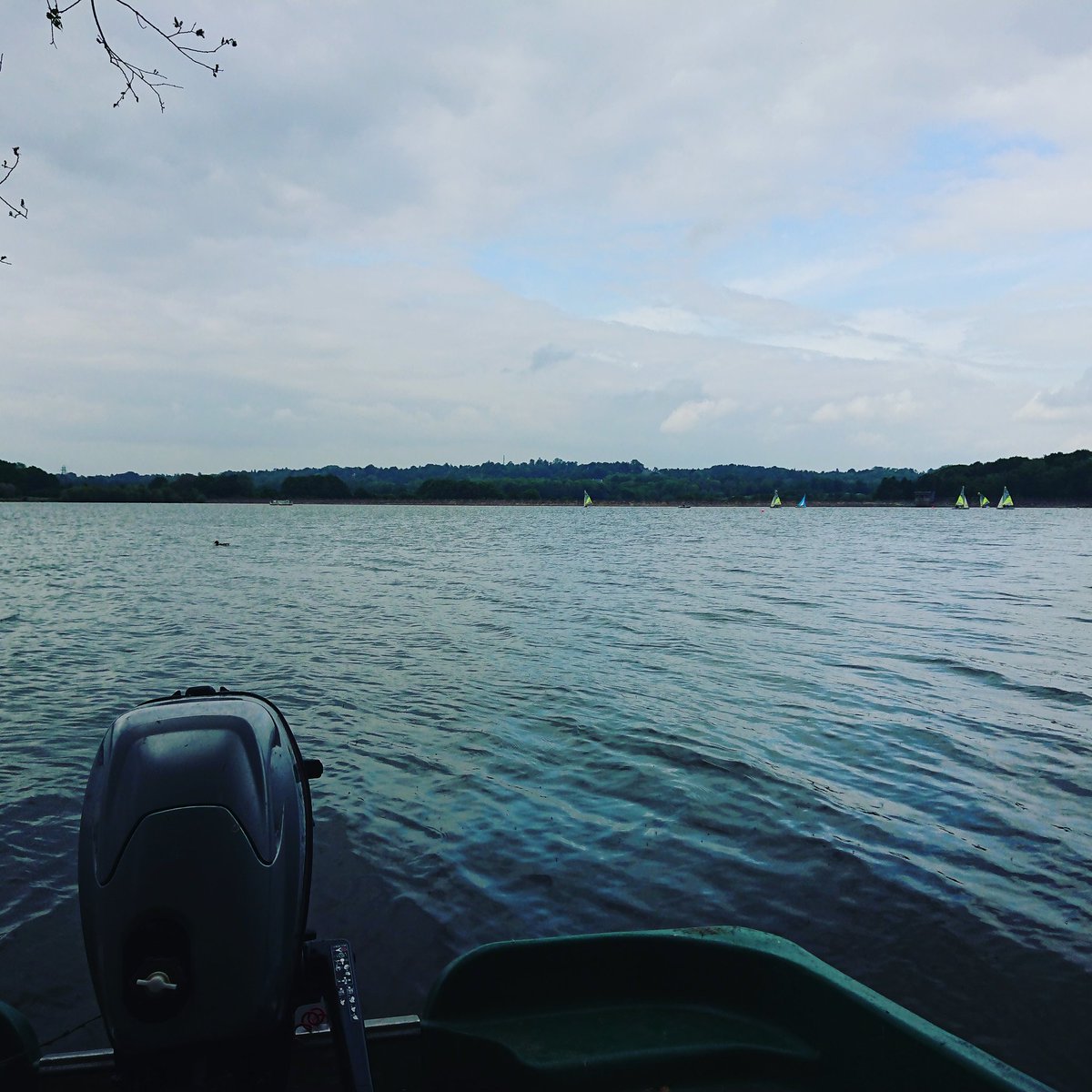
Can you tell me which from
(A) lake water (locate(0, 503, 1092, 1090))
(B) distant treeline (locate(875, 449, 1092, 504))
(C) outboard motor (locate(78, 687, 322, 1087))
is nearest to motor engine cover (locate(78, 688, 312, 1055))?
(C) outboard motor (locate(78, 687, 322, 1087))

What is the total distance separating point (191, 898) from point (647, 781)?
6.41 m

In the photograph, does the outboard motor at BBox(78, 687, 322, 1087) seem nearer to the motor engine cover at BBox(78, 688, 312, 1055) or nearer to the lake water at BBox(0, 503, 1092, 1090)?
the motor engine cover at BBox(78, 688, 312, 1055)

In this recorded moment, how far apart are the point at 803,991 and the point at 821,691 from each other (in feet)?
31.8

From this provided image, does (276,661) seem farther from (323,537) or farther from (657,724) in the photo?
(323,537)

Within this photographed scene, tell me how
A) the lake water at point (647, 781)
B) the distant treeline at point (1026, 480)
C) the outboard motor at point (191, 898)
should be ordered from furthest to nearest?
the distant treeline at point (1026, 480)
the lake water at point (647, 781)
the outboard motor at point (191, 898)

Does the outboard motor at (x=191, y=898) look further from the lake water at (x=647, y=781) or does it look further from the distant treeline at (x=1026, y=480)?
the distant treeline at (x=1026, y=480)

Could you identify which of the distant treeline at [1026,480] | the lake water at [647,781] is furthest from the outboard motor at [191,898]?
the distant treeline at [1026,480]

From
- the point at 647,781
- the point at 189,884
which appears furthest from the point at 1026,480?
the point at 189,884

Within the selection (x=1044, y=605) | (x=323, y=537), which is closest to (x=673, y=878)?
(x=1044, y=605)

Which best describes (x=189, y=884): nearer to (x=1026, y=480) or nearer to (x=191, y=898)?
(x=191, y=898)

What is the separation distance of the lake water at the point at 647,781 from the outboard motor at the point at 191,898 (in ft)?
7.60

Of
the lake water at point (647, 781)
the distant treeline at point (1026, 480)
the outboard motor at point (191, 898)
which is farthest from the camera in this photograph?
the distant treeline at point (1026, 480)

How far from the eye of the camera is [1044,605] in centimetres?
2372

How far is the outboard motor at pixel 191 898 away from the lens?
2682 mm
